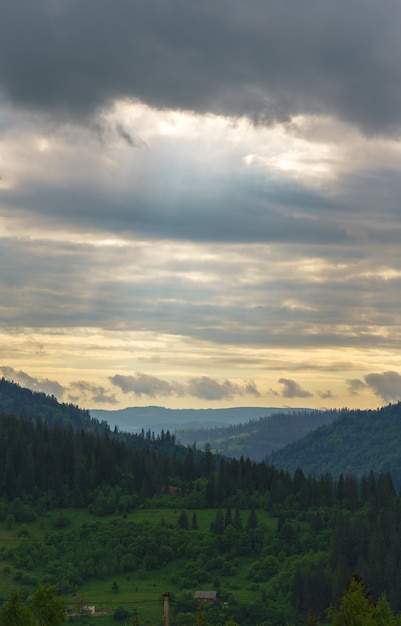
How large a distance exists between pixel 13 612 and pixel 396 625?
6447cm

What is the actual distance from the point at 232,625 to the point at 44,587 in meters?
30.9

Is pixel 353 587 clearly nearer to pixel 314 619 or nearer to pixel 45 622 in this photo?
pixel 314 619

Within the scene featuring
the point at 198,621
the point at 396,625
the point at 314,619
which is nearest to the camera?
the point at 198,621

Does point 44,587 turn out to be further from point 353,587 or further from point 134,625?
point 353,587

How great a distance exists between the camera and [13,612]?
15300cm

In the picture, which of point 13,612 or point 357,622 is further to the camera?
point 357,622

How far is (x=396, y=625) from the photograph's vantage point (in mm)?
172000


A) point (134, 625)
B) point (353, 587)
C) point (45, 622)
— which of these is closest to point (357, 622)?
point (353, 587)

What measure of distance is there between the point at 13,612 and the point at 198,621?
28.2m

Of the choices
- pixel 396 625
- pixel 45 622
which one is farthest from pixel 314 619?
pixel 45 622

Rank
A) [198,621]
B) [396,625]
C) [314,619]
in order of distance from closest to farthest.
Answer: [198,621] < [314,619] < [396,625]

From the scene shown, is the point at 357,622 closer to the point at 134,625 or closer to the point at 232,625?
the point at 232,625

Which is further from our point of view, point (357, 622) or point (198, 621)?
point (357, 622)

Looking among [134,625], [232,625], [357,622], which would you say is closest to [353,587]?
[357,622]
